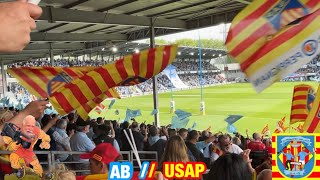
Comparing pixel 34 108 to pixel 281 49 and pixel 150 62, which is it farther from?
pixel 150 62

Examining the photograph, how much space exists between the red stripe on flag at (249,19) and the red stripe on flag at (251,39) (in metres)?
0.08

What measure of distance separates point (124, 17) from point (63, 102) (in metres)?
10.8

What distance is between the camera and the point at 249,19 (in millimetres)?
2535

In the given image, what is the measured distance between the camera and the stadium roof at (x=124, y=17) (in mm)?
13602

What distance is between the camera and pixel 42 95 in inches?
258

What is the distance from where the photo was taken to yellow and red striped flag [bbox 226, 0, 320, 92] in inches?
101

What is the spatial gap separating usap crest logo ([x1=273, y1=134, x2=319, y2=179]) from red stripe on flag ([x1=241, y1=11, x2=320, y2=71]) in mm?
1297

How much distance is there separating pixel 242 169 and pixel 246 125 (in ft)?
73.7

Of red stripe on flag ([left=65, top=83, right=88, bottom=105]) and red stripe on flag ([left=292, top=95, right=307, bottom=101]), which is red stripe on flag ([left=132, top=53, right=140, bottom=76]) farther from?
red stripe on flag ([left=292, top=95, right=307, bottom=101])

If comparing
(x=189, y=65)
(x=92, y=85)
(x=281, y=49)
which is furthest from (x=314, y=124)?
(x=189, y=65)

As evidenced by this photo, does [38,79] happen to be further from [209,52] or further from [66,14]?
[209,52]

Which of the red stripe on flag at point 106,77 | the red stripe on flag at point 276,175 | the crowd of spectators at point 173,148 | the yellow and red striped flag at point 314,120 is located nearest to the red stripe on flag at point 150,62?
the red stripe on flag at point 106,77

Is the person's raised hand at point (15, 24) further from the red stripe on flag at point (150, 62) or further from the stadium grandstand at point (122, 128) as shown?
the red stripe on flag at point (150, 62)

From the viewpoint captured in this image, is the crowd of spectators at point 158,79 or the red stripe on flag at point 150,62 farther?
the crowd of spectators at point 158,79
